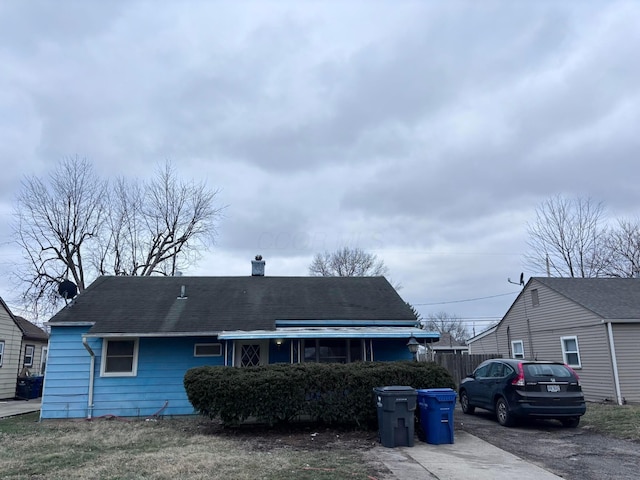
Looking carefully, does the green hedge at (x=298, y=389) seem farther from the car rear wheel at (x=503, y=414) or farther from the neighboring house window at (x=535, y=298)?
the neighboring house window at (x=535, y=298)

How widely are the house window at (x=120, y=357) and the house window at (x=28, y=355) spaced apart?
12.9 meters

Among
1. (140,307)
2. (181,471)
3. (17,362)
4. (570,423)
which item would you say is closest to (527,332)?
(570,423)

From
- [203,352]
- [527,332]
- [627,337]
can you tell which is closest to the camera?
[203,352]

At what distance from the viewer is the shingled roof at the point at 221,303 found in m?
12.6

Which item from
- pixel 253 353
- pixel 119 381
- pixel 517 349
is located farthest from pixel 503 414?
pixel 517 349

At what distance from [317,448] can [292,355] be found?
4.36 metres

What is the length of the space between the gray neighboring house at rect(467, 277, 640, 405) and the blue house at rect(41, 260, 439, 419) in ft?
21.3

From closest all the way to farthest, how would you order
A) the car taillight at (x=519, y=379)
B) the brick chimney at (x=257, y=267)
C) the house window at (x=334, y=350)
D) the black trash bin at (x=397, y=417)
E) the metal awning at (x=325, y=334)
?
the black trash bin at (x=397, y=417)
the car taillight at (x=519, y=379)
the metal awning at (x=325, y=334)
the house window at (x=334, y=350)
the brick chimney at (x=257, y=267)

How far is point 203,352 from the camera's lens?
1278 centimetres

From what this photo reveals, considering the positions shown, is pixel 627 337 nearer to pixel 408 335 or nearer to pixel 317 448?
pixel 408 335

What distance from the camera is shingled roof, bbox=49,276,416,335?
12641mm

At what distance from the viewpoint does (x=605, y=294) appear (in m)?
17.1

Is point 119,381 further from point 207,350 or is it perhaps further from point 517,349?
point 517,349

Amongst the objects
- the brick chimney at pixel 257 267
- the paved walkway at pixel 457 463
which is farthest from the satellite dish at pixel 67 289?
the paved walkway at pixel 457 463
